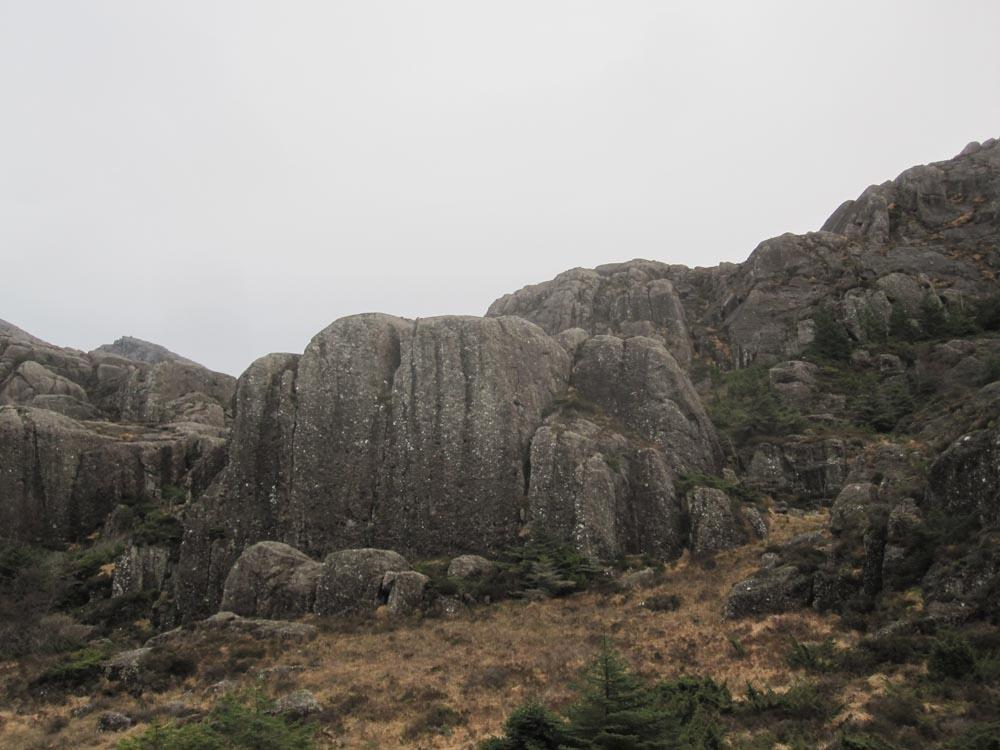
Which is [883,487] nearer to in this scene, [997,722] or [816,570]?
[816,570]

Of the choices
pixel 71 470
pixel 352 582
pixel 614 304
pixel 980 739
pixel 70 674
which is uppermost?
pixel 614 304

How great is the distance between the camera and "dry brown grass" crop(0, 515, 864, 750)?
78.0 feet

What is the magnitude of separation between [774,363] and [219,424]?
186 feet

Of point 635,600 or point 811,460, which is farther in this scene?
point 811,460

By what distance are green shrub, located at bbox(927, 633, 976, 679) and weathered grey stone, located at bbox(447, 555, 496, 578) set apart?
24.4m

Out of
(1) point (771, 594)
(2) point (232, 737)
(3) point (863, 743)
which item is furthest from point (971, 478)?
(2) point (232, 737)

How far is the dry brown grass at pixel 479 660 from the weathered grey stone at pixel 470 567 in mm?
2982

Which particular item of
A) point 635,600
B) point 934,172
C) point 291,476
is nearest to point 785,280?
point 934,172

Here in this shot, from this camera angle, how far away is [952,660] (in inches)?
794

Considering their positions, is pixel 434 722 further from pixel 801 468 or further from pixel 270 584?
pixel 801 468

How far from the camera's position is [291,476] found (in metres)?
46.6

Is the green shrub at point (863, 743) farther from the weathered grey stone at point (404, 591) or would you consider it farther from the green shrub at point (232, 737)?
the weathered grey stone at point (404, 591)

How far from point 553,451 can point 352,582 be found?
1540 centimetres

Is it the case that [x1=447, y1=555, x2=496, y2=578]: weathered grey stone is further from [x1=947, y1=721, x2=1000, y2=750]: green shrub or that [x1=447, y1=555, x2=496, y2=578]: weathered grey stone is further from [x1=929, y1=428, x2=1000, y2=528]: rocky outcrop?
[x1=947, y1=721, x2=1000, y2=750]: green shrub
